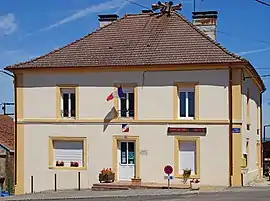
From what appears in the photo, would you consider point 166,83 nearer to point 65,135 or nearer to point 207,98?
point 207,98

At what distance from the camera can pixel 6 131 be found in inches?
1895

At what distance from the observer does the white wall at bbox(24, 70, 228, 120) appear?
3167 centimetres

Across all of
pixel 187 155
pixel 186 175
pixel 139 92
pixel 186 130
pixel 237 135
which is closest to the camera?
pixel 237 135

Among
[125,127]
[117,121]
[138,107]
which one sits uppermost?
[138,107]

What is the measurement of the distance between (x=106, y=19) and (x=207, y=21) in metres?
6.19

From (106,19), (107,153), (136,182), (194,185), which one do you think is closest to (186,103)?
(194,185)

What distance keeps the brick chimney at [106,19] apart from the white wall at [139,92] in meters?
5.04

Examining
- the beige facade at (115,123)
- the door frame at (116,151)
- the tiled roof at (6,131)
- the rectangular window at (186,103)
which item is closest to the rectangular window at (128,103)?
the beige facade at (115,123)

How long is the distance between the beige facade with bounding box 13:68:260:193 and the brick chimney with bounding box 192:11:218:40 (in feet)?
12.8

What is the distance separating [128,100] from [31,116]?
5600mm

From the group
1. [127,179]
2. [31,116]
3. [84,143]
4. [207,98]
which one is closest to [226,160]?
[207,98]

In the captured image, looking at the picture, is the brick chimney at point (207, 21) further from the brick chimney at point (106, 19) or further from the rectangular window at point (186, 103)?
the brick chimney at point (106, 19)

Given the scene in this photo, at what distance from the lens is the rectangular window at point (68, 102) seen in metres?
34.0

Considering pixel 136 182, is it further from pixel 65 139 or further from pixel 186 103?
pixel 65 139
